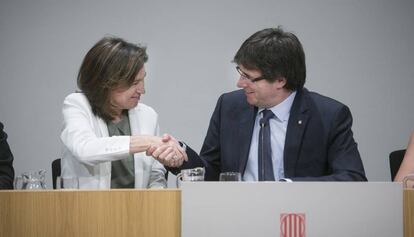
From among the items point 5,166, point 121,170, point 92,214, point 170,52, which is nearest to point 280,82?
point 121,170

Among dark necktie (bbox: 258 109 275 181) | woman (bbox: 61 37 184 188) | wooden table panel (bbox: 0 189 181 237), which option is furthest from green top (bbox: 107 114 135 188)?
wooden table panel (bbox: 0 189 181 237)

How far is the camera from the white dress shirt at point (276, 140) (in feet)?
8.00

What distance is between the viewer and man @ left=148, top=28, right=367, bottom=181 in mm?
2412

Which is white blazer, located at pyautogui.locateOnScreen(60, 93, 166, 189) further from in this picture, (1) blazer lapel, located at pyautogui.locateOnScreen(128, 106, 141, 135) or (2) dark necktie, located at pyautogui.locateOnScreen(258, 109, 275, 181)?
(2) dark necktie, located at pyautogui.locateOnScreen(258, 109, 275, 181)

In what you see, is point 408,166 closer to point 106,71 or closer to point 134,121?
point 134,121

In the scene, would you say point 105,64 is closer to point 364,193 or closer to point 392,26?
point 364,193

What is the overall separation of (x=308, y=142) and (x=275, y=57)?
0.37 metres

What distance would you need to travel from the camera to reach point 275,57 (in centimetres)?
247

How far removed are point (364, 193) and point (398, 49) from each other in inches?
97.1

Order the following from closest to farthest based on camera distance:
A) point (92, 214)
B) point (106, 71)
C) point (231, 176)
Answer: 1. point (92, 214)
2. point (231, 176)
3. point (106, 71)

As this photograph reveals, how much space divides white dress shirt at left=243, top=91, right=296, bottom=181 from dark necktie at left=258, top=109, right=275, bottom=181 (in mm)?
19

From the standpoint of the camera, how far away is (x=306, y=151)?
242 centimetres

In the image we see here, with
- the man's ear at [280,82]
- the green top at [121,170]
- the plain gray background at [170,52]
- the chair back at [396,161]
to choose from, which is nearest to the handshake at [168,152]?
the green top at [121,170]

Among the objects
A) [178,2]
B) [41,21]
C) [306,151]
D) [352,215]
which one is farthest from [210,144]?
[41,21]
